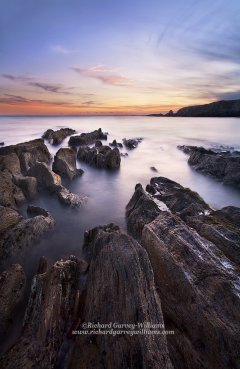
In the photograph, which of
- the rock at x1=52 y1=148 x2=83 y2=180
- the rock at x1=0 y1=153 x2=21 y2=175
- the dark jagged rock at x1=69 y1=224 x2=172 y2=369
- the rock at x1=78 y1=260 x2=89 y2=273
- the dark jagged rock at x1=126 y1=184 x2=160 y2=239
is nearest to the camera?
the dark jagged rock at x1=69 y1=224 x2=172 y2=369

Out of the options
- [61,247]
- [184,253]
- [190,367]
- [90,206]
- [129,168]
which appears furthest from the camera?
[129,168]

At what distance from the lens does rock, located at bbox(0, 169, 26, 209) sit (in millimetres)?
9898

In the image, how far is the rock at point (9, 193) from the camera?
9.90 metres

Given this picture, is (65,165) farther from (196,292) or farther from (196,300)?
(196,300)

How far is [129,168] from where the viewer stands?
2042 centimetres

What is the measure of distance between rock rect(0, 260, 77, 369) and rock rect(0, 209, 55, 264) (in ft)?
7.28

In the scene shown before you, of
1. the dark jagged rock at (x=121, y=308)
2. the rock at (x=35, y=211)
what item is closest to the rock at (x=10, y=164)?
the rock at (x=35, y=211)

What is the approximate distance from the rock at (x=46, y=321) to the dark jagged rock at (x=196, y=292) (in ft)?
6.62

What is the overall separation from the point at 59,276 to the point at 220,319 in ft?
11.2

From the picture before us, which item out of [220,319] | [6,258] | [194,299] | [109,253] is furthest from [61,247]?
[220,319]

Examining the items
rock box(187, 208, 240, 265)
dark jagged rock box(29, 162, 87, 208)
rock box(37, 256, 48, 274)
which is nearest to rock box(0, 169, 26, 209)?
dark jagged rock box(29, 162, 87, 208)

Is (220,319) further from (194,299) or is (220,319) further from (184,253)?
(184,253)

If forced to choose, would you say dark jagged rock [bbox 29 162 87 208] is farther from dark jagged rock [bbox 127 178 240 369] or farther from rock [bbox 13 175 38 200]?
dark jagged rock [bbox 127 178 240 369]

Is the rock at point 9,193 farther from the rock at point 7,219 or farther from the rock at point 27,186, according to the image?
the rock at point 7,219
